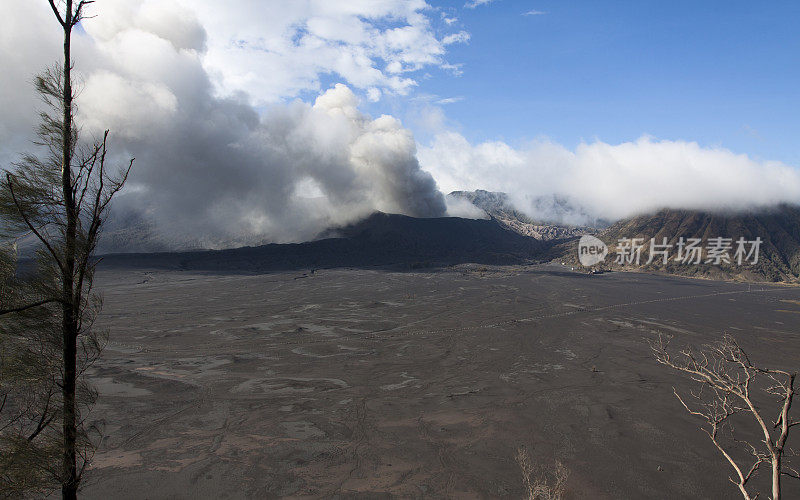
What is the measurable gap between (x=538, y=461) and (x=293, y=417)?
8.91m

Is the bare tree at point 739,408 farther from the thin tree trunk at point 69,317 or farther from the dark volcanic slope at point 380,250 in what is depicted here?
the dark volcanic slope at point 380,250

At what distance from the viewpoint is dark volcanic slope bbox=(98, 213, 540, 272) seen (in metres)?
77.7

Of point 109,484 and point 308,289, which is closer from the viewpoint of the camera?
point 109,484

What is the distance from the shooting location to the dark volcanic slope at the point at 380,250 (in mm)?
77688

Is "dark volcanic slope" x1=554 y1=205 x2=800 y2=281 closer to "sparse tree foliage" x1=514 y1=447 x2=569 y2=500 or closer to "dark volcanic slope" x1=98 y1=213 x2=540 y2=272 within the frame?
"dark volcanic slope" x1=98 y1=213 x2=540 y2=272

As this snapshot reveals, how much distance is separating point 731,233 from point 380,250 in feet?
338

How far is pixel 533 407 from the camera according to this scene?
16.1 metres

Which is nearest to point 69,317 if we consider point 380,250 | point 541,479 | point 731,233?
point 541,479

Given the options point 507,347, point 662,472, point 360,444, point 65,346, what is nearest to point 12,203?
point 65,346

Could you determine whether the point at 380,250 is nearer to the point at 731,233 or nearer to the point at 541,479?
the point at 541,479

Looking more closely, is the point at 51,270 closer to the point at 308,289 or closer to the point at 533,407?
the point at 533,407

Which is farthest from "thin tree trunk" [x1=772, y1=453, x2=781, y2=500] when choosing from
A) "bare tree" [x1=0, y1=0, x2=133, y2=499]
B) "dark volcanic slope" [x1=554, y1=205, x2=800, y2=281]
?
"dark volcanic slope" [x1=554, y1=205, x2=800, y2=281]

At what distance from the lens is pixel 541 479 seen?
10875mm

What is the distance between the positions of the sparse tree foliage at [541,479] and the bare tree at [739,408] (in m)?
3.90
